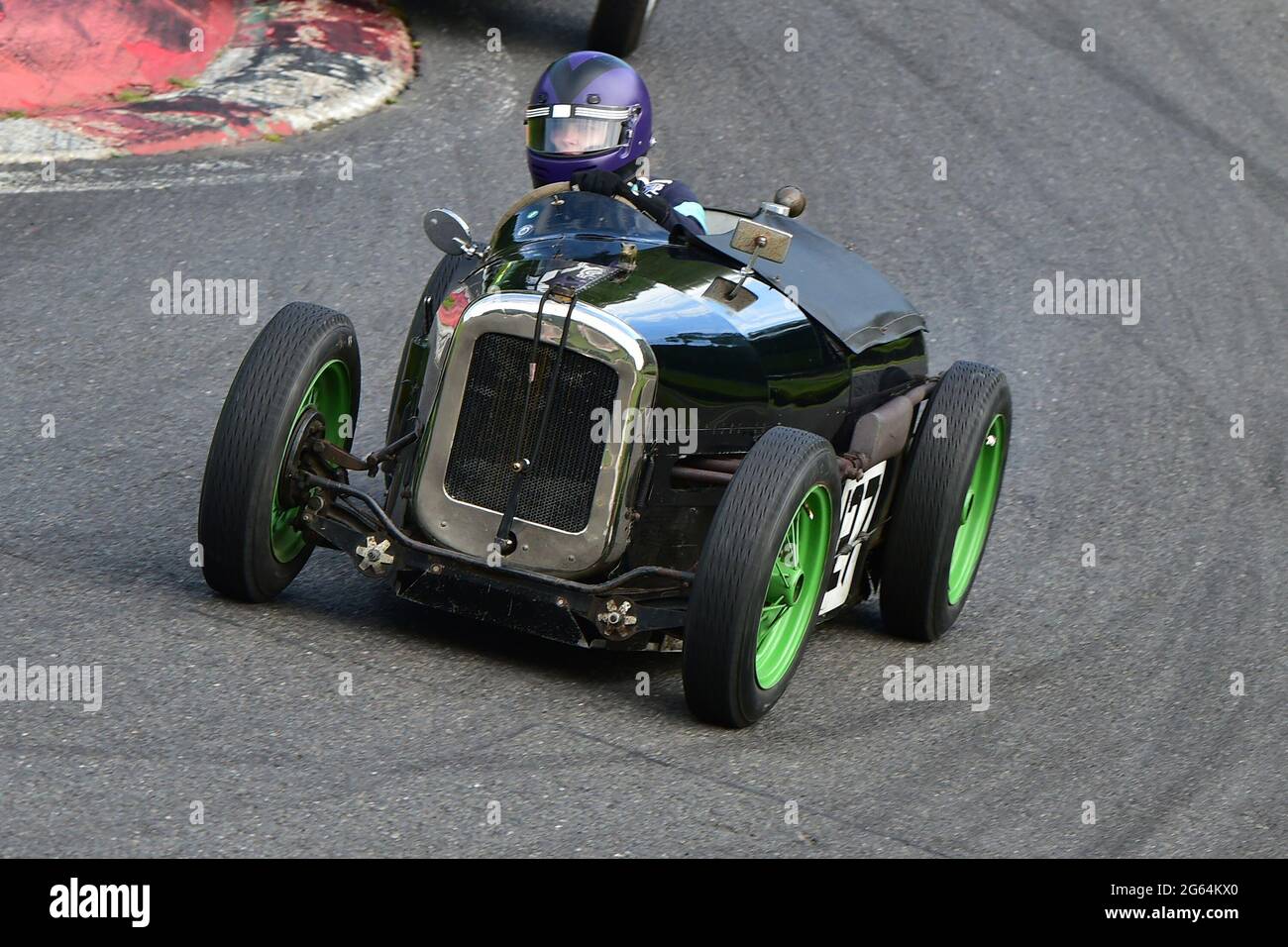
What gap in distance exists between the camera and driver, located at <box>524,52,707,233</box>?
629 cm

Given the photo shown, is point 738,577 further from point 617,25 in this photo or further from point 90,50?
point 617,25

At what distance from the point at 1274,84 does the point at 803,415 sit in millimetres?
8704

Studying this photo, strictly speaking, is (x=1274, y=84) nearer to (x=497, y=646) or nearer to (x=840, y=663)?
(x=840, y=663)

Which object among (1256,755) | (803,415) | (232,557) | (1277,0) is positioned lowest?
(1256,755)

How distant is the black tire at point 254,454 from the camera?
217 inches

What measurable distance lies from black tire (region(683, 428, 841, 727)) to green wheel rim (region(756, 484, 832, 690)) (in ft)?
0.75

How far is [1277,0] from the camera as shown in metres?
14.7

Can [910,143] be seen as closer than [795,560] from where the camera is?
No

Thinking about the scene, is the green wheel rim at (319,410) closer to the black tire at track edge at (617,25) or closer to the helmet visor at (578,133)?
the helmet visor at (578,133)

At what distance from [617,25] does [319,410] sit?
7.32 m

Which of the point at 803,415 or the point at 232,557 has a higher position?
the point at 803,415

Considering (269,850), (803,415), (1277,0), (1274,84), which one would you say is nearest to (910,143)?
(1274,84)

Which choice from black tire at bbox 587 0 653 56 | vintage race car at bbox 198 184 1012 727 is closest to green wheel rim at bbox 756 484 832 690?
vintage race car at bbox 198 184 1012 727

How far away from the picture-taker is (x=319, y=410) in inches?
237
